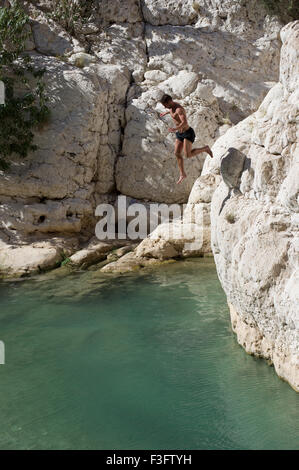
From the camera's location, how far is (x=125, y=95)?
1708cm

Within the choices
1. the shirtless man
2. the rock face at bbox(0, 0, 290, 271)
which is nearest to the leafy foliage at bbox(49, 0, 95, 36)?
the rock face at bbox(0, 0, 290, 271)

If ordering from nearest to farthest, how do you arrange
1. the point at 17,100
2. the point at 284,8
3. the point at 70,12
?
the point at 17,100 < the point at 284,8 < the point at 70,12

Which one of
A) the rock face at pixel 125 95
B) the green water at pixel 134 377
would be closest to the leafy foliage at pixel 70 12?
the rock face at pixel 125 95

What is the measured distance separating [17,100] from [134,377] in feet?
35.3

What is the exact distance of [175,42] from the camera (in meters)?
18.2

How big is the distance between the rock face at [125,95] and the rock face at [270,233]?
247 inches

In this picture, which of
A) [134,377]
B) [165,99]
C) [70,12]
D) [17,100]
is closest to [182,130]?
[165,99]

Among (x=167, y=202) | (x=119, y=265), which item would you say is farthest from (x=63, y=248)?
(x=167, y=202)

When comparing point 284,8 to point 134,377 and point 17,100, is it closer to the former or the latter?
point 17,100

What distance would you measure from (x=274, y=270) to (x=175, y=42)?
14.1 meters

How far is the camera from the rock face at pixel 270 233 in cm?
629

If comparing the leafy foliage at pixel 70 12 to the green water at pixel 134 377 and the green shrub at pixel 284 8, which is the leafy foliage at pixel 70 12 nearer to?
the green shrub at pixel 284 8
